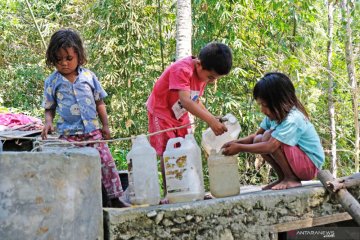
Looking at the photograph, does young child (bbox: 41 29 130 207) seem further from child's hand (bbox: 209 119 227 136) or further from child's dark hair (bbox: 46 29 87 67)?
child's hand (bbox: 209 119 227 136)

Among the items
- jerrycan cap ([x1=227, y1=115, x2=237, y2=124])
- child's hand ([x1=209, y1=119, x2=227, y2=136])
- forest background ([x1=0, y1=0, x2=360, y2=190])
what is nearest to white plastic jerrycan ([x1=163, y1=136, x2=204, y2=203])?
child's hand ([x1=209, y1=119, x2=227, y2=136])

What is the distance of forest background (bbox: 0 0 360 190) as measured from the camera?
267 inches

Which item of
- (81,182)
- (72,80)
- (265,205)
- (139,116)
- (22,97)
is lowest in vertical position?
(265,205)

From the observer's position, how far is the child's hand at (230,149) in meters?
2.92

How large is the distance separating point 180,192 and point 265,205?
543 mm

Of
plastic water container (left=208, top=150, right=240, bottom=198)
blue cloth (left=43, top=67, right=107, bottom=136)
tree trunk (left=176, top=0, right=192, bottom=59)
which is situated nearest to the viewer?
plastic water container (left=208, top=150, right=240, bottom=198)

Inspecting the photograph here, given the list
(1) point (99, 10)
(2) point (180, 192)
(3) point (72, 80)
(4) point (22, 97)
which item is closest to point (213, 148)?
(2) point (180, 192)

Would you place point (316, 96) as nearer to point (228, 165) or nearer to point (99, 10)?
point (99, 10)

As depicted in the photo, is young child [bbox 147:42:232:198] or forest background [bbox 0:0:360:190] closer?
young child [bbox 147:42:232:198]

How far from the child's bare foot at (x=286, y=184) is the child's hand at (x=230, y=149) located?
0.47 meters

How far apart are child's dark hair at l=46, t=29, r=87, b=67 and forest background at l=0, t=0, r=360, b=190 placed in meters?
3.40

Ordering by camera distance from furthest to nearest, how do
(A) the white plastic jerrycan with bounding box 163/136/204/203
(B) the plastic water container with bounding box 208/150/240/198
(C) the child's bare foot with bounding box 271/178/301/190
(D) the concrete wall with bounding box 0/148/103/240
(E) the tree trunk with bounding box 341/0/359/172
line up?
(E) the tree trunk with bounding box 341/0/359/172, (C) the child's bare foot with bounding box 271/178/301/190, (B) the plastic water container with bounding box 208/150/240/198, (A) the white plastic jerrycan with bounding box 163/136/204/203, (D) the concrete wall with bounding box 0/148/103/240


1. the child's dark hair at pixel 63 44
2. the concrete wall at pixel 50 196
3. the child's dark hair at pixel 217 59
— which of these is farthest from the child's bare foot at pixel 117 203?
the child's dark hair at pixel 217 59

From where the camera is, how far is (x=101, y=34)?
311 inches
